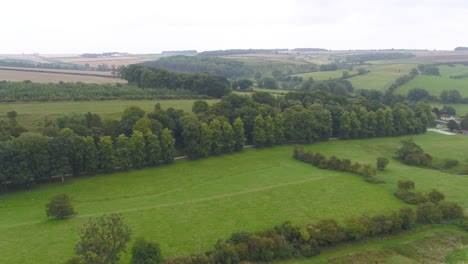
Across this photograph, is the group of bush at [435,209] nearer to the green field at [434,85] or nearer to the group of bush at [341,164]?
the group of bush at [341,164]

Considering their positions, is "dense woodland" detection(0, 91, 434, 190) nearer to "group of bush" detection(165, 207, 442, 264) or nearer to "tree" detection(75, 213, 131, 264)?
"tree" detection(75, 213, 131, 264)

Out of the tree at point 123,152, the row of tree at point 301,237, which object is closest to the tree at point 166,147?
the tree at point 123,152

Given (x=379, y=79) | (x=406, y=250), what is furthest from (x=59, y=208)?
(x=379, y=79)

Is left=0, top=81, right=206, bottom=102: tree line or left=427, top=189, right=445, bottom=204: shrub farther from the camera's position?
left=0, top=81, right=206, bottom=102: tree line

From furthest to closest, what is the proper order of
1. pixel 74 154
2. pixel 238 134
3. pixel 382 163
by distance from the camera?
1. pixel 238 134
2. pixel 382 163
3. pixel 74 154

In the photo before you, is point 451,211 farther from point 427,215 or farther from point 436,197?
point 427,215

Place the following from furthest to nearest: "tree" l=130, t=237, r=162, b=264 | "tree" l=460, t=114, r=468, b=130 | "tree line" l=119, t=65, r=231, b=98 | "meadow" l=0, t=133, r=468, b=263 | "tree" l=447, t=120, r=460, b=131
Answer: "tree line" l=119, t=65, r=231, b=98, "tree" l=460, t=114, r=468, b=130, "tree" l=447, t=120, r=460, b=131, "meadow" l=0, t=133, r=468, b=263, "tree" l=130, t=237, r=162, b=264

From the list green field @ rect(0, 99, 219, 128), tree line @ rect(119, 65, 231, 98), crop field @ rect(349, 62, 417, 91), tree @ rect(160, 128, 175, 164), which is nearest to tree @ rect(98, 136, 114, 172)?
tree @ rect(160, 128, 175, 164)

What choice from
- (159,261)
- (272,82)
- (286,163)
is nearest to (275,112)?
(286,163)
